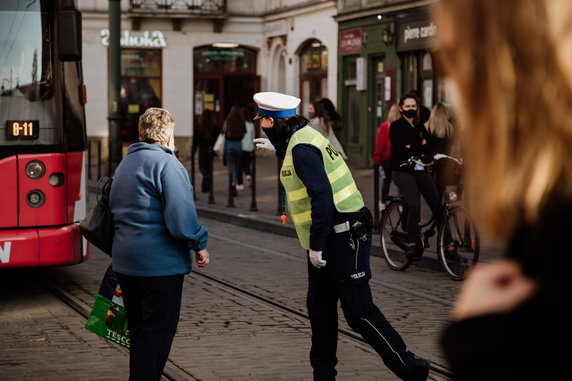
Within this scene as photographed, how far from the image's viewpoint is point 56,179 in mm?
9047

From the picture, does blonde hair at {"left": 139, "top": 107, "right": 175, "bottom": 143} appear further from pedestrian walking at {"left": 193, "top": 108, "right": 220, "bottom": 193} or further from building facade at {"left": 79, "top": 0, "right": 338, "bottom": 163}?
building facade at {"left": 79, "top": 0, "right": 338, "bottom": 163}

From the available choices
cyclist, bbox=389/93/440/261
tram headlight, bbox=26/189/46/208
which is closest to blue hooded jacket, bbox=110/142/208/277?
tram headlight, bbox=26/189/46/208

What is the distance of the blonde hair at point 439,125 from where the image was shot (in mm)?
11453

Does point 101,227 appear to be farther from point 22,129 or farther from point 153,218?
point 22,129

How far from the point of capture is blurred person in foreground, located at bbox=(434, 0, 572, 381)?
4.61ft

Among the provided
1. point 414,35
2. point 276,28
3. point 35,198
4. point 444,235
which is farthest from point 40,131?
point 276,28

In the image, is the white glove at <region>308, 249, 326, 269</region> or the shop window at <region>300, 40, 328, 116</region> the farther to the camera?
the shop window at <region>300, 40, 328, 116</region>

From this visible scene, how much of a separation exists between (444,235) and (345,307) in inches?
198

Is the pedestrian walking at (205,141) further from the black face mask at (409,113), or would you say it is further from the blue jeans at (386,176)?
the black face mask at (409,113)

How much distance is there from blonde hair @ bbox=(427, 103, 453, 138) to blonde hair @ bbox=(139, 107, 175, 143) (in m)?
6.35

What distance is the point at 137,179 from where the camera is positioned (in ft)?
16.9

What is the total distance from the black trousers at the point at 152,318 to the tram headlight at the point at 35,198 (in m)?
3.85

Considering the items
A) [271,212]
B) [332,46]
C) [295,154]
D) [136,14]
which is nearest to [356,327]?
[295,154]

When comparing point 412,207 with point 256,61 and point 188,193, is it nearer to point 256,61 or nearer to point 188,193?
point 188,193
